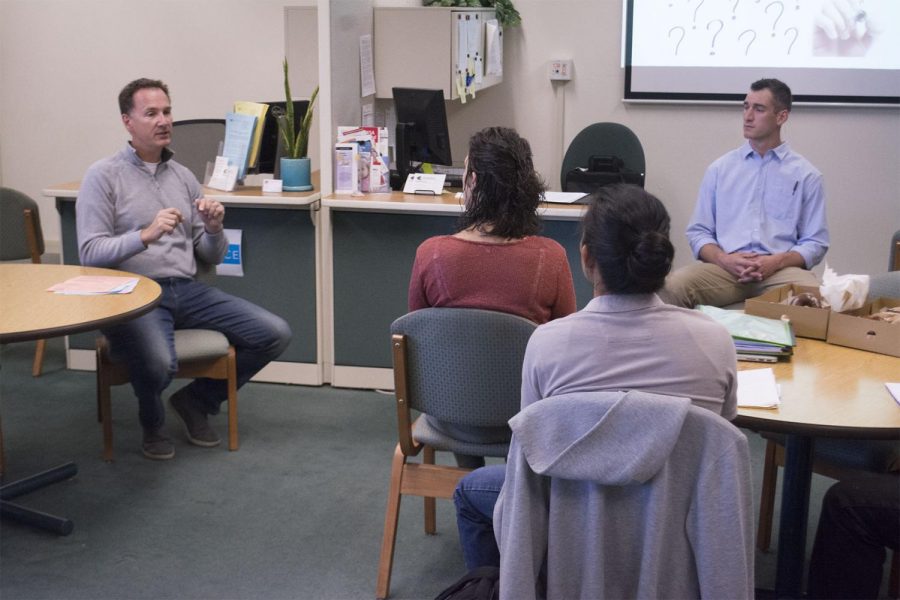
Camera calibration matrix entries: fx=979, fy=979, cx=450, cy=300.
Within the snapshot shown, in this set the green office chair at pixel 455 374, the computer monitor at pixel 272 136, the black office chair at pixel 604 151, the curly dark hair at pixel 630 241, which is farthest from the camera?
the black office chair at pixel 604 151

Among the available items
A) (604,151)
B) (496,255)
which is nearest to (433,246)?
(496,255)

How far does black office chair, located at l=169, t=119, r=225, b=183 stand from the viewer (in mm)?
4250

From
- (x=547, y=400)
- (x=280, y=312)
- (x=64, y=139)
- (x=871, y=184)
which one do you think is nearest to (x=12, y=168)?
(x=64, y=139)

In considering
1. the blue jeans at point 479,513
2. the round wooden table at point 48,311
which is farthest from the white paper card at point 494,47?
the blue jeans at point 479,513

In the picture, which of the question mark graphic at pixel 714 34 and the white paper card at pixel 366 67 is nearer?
the white paper card at pixel 366 67

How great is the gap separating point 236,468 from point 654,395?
2071 millimetres

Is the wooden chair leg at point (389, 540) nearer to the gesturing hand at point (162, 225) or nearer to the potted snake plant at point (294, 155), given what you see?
the gesturing hand at point (162, 225)

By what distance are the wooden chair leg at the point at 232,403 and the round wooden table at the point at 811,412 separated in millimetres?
1837

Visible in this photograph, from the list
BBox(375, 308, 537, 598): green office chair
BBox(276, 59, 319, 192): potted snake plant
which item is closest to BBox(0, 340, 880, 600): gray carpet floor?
BBox(375, 308, 537, 598): green office chair

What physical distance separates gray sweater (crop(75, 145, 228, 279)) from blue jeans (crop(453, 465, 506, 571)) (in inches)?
65.0

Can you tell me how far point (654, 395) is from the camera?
1.54 metres

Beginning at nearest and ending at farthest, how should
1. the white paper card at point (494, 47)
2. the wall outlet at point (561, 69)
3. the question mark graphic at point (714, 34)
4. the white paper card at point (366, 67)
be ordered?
the white paper card at point (366, 67), the white paper card at point (494, 47), the question mark graphic at point (714, 34), the wall outlet at point (561, 69)

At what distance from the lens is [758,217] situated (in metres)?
3.70

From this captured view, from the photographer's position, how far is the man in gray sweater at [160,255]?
319 cm
